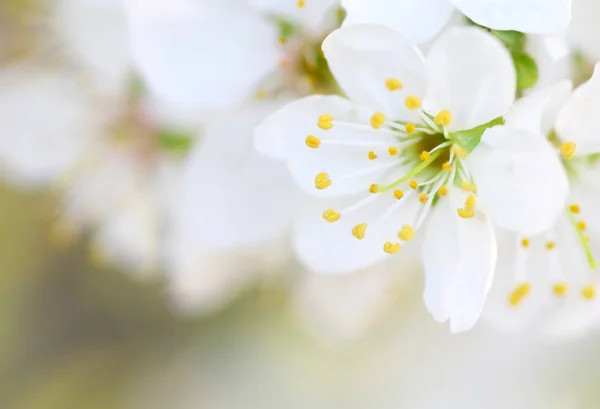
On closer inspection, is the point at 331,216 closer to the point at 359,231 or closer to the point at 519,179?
the point at 359,231

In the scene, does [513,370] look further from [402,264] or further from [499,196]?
[499,196]

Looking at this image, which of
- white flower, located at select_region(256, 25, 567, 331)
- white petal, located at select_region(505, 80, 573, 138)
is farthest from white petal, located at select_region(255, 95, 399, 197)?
white petal, located at select_region(505, 80, 573, 138)

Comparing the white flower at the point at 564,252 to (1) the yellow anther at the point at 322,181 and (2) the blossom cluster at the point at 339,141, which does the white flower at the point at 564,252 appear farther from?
(1) the yellow anther at the point at 322,181

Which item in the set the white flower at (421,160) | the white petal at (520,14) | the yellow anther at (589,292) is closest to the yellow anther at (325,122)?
the white flower at (421,160)

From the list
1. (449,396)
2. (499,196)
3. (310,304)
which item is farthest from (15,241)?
(499,196)

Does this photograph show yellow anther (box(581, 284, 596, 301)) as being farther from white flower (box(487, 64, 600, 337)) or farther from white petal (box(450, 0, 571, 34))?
white petal (box(450, 0, 571, 34))

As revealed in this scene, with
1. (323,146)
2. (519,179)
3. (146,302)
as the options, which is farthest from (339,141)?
(146,302)

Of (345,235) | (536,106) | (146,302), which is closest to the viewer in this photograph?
(536,106)
